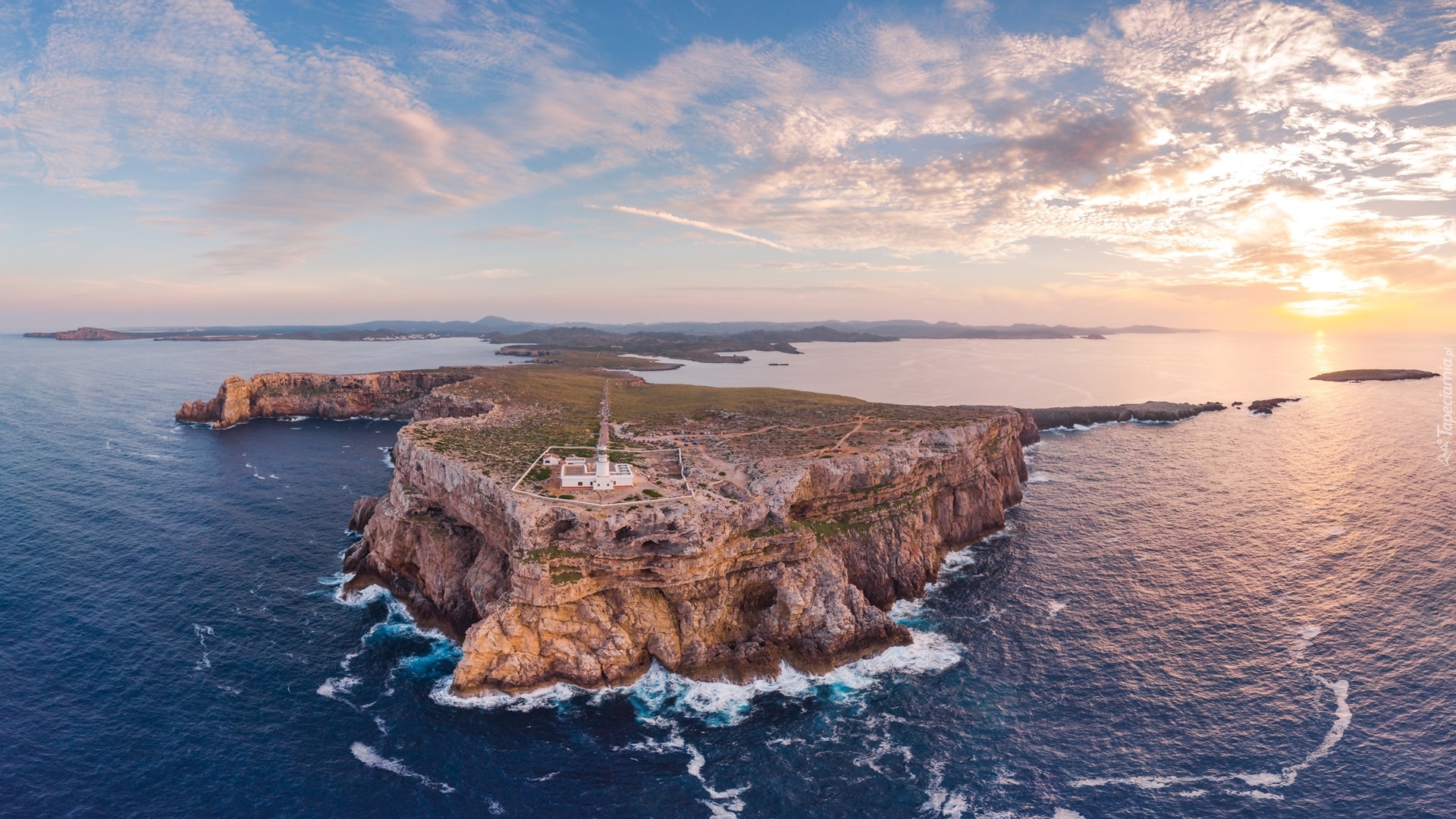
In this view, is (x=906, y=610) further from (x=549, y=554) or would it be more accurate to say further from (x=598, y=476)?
(x=549, y=554)

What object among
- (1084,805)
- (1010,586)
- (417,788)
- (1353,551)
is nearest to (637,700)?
(417,788)

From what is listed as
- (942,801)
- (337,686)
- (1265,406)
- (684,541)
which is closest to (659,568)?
(684,541)

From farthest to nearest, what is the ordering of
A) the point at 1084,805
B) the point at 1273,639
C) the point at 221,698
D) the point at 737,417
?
1. the point at 737,417
2. the point at 1273,639
3. the point at 221,698
4. the point at 1084,805

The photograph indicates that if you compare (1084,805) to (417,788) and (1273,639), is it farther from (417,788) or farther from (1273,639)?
(417,788)

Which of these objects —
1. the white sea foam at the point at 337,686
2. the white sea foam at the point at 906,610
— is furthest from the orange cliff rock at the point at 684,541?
the white sea foam at the point at 337,686

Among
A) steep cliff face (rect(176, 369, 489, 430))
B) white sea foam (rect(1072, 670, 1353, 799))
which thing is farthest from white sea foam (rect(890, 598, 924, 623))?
steep cliff face (rect(176, 369, 489, 430))

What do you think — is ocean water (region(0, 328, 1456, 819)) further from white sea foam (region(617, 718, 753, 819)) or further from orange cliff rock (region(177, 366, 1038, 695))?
orange cliff rock (region(177, 366, 1038, 695))
